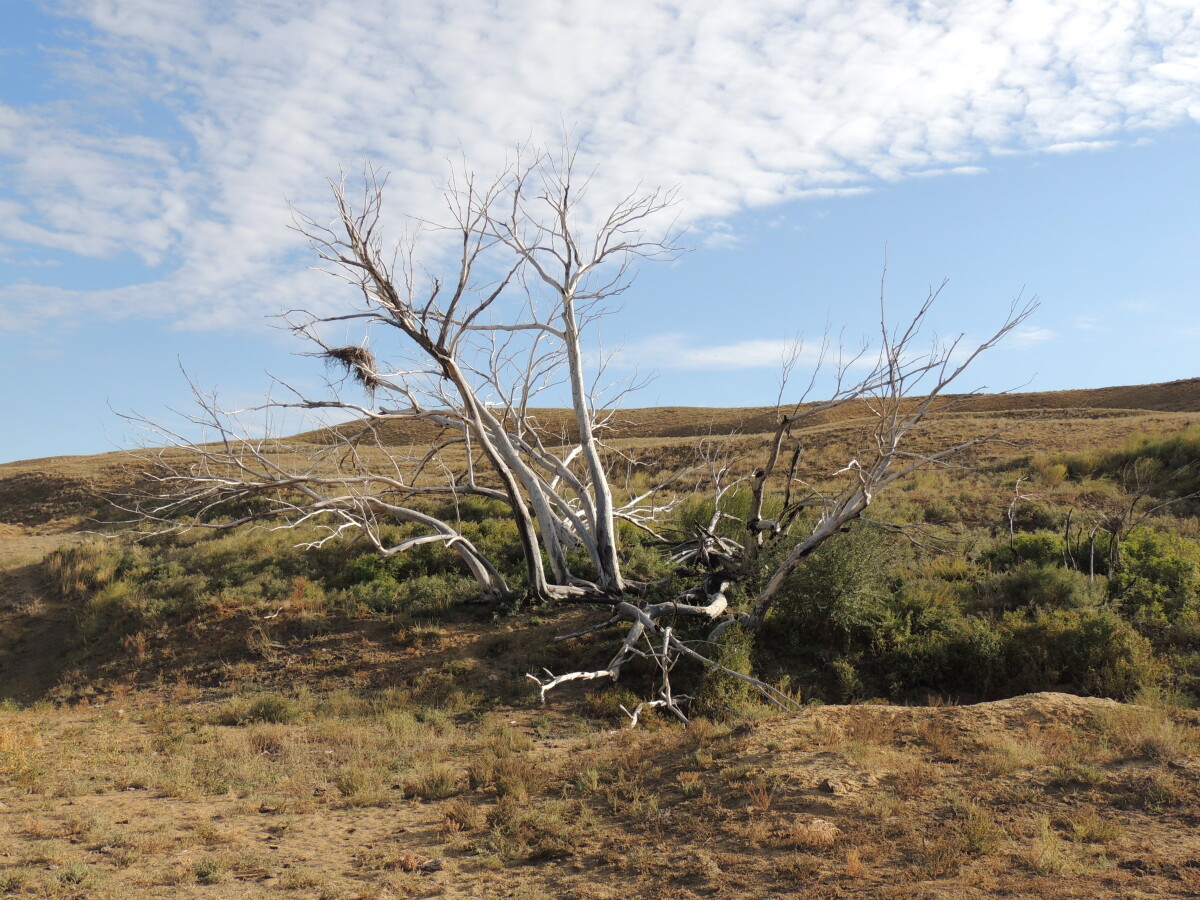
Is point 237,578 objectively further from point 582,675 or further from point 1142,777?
point 1142,777

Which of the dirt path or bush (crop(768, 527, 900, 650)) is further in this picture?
the dirt path

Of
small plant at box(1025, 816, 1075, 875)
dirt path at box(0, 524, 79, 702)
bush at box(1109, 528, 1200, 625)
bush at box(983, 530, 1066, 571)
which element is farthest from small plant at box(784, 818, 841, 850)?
dirt path at box(0, 524, 79, 702)

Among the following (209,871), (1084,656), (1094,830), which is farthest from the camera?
(1084,656)

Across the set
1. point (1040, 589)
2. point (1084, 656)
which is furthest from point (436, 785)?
point (1040, 589)

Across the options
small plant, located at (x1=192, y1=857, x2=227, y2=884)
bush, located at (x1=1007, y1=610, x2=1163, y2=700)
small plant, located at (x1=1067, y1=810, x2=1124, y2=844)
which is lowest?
bush, located at (x1=1007, y1=610, x2=1163, y2=700)

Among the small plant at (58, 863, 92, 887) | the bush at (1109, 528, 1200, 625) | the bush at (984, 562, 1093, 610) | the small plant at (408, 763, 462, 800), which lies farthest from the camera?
the bush at (984, 562, 1093, 610)

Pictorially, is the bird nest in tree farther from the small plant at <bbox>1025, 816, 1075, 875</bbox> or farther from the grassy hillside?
the small plant at <bbox>1025, 816, 1075, 875</bbox>

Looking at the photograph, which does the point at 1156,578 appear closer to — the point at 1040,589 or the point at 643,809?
the point at 1040,589

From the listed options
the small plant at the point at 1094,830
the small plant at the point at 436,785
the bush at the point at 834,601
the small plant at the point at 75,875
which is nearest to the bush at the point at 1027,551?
the bush at the point at 834,601

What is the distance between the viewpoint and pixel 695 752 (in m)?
7.82

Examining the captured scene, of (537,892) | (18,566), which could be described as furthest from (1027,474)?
(18,566)

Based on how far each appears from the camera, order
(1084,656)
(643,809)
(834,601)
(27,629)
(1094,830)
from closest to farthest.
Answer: (1094,830) → (643,809) → (1084,656) → (834,601) → (27,629)

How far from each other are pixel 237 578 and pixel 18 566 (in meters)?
8.83

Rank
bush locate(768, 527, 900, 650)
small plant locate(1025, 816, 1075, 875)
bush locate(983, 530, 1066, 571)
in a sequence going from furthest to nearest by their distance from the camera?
bush locate(983, 530, 1066, 571), bush locate(768, 527, 900, 650), small plant locate(1025, 816, 1075, 875)
